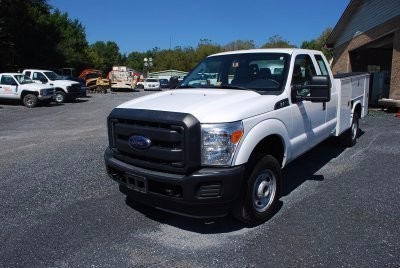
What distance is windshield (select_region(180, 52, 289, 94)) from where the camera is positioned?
496 cm

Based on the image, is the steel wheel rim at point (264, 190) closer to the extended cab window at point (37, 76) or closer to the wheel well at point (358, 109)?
the wheel well at point (358, 109)

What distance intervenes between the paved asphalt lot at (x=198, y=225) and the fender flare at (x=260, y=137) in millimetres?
867

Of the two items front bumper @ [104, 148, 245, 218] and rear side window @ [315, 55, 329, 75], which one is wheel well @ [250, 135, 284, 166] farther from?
rear side window @ [315, 55, 329, 75]

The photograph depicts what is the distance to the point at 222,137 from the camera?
372cm

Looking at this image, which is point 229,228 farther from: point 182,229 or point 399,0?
point 399,0

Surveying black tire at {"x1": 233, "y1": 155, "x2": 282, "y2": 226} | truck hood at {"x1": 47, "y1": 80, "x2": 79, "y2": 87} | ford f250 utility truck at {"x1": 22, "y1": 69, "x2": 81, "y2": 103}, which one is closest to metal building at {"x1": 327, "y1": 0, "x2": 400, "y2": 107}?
black tire at {"x1": 233, "y1": 155, "x2": 282, "y2": 226}

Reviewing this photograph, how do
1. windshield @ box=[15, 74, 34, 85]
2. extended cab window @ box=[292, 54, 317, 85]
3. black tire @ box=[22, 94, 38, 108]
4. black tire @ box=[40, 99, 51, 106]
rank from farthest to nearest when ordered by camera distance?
black tire @ box=[40, 99, 51, 106] < windshield @ box=[15, 74, 34, 85] < black tire @ box=[22, 94, 38, 108] < extended cab window @ box=[292, 54, 317, 85]

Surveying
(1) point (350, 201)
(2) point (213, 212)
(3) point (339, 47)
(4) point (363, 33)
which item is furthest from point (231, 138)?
(3) point (339, 47)

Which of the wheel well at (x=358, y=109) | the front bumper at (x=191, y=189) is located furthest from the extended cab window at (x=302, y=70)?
the wheel well at (x=358, y=109)

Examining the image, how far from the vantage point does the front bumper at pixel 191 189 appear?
145 inches

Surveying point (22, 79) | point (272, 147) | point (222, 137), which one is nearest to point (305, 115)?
point (272, 147)

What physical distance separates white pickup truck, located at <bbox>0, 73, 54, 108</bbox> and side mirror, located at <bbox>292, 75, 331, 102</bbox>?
766 inches

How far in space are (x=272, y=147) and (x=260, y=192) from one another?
65 centimetres

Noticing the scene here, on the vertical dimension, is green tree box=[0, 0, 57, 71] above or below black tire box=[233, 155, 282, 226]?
above
